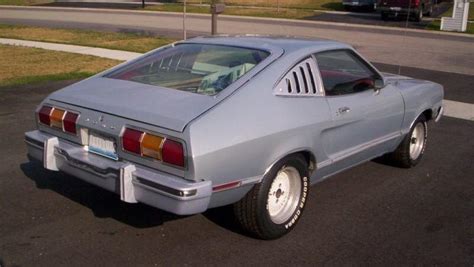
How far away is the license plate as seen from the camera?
13.0ft

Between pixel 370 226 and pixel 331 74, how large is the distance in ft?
4.20

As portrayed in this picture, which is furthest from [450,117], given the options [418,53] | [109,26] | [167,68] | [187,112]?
[109,26]

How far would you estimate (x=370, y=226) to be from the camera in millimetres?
4512

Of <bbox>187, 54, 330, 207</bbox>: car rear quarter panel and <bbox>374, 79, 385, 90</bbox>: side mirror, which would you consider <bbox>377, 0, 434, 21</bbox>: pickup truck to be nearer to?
<bbox>374, 79, 385, 90</bbox>: side mirror

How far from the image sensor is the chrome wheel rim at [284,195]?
13.6 ft

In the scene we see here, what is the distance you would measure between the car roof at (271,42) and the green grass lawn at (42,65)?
266 inches

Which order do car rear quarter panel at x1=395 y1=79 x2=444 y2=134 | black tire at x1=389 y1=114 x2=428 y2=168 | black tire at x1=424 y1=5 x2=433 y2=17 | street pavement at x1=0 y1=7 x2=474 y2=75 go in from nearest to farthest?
car rear quarter panel at x1=395 y1=79 x2=444 y2=134 → black tire at x1=389 y1=114 x2=428 y2=168 → street pavement at x1=0 y1=7 x2=474 y2=75 → black tire at x1=424 y1=5 x2=433 y2=17

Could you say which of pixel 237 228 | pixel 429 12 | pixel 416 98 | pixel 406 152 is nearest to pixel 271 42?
pixel 237 228

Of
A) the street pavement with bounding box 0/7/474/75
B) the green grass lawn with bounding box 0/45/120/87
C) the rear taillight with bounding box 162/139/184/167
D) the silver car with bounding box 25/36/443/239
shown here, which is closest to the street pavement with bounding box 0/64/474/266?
the silver car with bounding box 25/36/443/239

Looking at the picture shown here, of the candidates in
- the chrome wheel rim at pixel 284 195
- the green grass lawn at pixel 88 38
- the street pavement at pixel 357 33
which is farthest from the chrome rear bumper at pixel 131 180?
the green grass lawn at pixel 88 38

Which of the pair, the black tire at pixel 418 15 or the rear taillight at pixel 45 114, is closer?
the rear taillight at pixel 45 114

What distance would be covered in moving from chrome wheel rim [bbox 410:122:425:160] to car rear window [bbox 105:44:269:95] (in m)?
2.36

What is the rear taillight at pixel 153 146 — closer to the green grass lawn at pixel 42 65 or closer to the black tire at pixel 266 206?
the black tire at pixel 266 206

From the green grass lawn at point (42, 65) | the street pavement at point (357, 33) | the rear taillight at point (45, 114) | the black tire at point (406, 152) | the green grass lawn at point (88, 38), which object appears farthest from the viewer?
the green grass lawn at point (88, 38)
